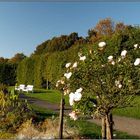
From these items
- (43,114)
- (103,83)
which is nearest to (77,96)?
(103,83)

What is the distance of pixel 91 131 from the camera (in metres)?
12.2

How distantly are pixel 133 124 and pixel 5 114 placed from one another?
14.3ft

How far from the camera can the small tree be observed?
7.71 metres

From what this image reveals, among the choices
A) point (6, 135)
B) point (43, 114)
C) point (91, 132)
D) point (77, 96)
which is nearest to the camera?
point (77, 96)

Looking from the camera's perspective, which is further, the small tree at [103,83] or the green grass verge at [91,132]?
the green grass verge at [91,132]

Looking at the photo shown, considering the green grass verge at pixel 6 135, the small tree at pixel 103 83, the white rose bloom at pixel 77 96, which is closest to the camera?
the white rose bloom at pixel 77 96

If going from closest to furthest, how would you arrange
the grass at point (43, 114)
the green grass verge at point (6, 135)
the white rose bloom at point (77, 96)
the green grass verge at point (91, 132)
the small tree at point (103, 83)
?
the white rose bloom at point (77, 96) < the small tree at point (103, 83) < the green grass verge at point (6, 135) < the green grass verge at point (91, 132) < the grass at point (43, 114)

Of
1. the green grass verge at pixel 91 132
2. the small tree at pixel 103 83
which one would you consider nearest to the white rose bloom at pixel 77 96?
the small tree at pixel 103 83

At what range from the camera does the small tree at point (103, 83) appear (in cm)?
771

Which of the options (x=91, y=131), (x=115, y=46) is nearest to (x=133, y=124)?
(x=91, y=131)

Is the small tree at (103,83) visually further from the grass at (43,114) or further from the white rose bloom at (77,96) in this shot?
the grass at (43,114)

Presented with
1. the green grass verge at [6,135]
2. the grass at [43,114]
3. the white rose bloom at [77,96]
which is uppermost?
the grass at [43,114]

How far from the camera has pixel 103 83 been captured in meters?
7.79

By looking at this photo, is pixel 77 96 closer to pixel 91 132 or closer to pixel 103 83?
pixel 103 83
